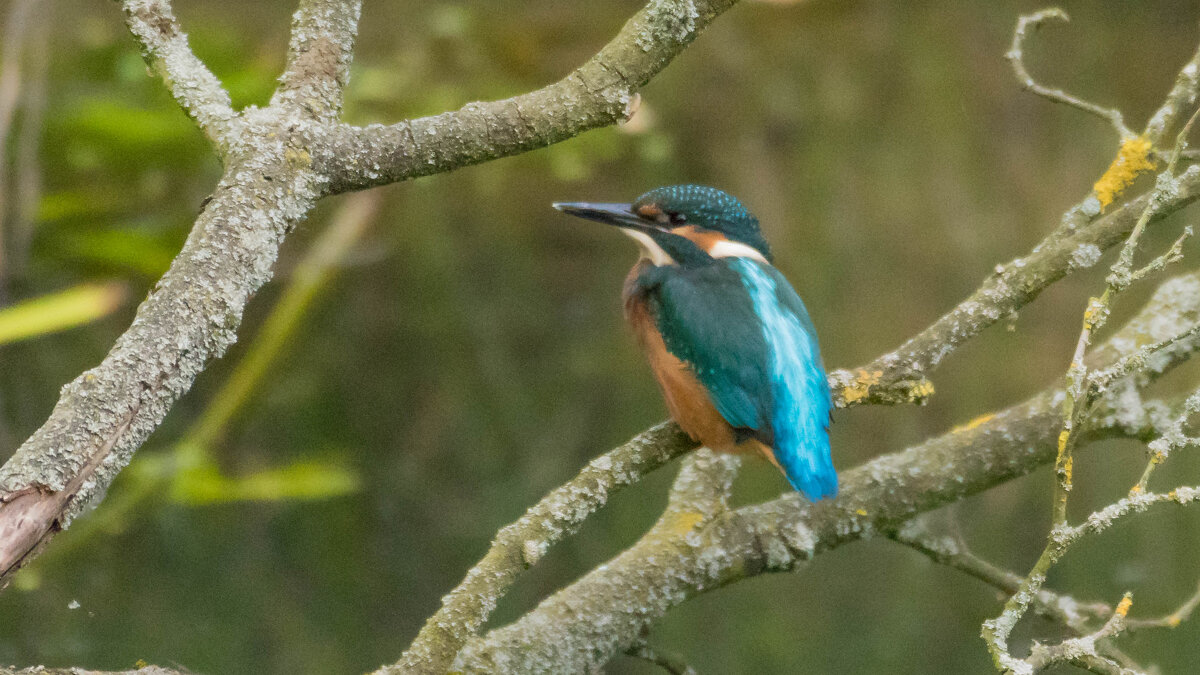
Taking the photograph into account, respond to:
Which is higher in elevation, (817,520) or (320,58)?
(320,58)

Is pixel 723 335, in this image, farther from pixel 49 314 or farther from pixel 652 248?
pixel 49 314

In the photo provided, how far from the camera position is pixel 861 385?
3.65 ft

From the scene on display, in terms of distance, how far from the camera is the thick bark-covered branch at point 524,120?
89 centimetres

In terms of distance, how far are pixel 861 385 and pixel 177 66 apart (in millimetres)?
758

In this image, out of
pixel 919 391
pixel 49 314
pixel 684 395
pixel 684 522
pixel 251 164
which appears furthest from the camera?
pixel 49 314

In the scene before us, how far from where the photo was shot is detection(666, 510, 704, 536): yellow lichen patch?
4.20 ft

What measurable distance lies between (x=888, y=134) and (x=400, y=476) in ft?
4.52

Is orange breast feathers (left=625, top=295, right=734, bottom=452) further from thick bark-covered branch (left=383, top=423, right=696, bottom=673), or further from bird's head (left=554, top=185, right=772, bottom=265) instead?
thick bark-covered branch (left=383, top=423, right=696, bottom=673)

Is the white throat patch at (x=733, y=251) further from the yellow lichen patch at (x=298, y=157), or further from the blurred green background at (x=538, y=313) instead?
the blurred green background at (x=538, y=313)

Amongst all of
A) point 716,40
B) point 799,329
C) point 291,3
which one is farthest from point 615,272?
point 799,329

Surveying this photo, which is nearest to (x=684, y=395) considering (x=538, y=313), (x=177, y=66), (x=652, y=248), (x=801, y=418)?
(x=801, y=418)

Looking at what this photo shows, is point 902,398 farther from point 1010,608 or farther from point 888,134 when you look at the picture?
point 888,134

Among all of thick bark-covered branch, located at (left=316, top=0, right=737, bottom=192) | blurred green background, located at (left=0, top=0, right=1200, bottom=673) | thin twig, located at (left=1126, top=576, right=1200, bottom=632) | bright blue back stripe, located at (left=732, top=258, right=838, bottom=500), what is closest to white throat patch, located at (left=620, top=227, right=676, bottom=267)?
bright blue back stripe, located at (left=732, top=258, right=838, bottom=500)

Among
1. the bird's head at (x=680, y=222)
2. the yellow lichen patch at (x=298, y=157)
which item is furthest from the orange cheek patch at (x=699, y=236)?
the yellow lichen patch at (x=298, y=157)
